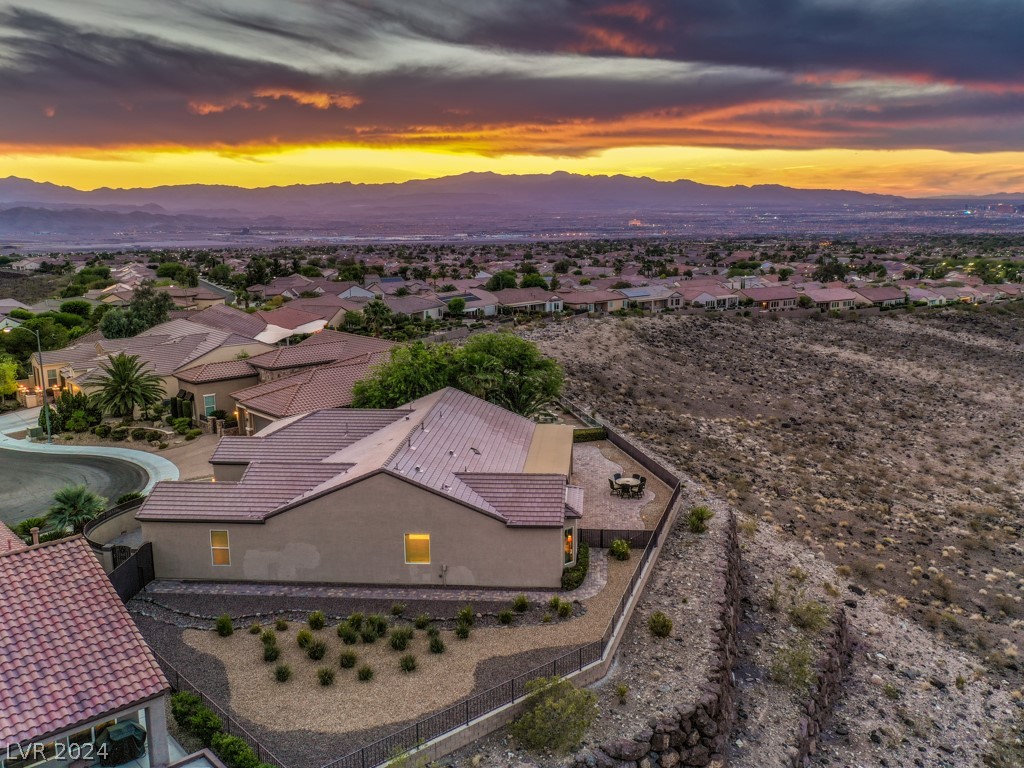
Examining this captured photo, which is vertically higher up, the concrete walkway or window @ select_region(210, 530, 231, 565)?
window @ select_region(210, 530, 231, 565)

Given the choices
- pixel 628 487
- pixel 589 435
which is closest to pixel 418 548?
pixel 628 487

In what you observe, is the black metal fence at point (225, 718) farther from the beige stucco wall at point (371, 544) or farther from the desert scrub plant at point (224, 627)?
the beige stucco wall at point (371, 544)

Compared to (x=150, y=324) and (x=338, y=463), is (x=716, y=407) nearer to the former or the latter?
(x=338, y=463)

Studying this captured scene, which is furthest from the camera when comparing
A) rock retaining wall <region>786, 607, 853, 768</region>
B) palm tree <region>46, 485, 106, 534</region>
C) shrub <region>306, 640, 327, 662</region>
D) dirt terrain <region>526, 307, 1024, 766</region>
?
palm tree <region>46, 485, 106, 534</region>

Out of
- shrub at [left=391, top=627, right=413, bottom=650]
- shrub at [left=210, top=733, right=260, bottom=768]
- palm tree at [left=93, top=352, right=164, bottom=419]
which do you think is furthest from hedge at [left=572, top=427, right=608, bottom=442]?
shrub at [left=210, top=733, right=260, bottom=768]

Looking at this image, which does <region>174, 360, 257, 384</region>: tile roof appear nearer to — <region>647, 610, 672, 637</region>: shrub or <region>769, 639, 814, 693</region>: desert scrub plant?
<region>647, 610, 672, 637</region>: shrub

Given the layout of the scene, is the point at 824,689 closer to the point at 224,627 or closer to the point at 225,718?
the point at 225,718
